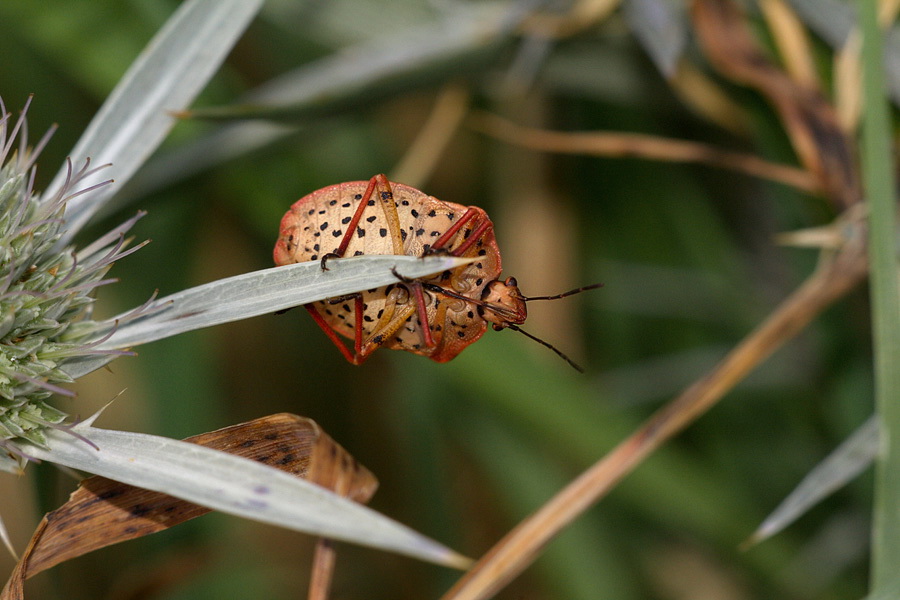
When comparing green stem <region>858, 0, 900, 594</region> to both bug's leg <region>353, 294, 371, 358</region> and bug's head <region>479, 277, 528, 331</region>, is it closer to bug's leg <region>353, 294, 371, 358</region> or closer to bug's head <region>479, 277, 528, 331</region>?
bug's head <region>479, 277, 528, 331</region>

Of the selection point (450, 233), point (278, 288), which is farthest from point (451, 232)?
point (278, 288)

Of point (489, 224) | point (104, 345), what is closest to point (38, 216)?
point (104, 345)

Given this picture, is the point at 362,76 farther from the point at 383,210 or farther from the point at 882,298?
the point at 882,298

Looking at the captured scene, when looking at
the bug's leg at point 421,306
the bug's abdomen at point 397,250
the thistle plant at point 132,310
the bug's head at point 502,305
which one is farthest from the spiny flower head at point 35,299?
the bug's head at point 502,305

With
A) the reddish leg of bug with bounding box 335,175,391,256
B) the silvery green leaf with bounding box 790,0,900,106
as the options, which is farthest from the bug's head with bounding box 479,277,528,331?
the silvery green leaf with bounding box 790,0,900,106

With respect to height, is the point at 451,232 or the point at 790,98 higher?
the point at 790,98
